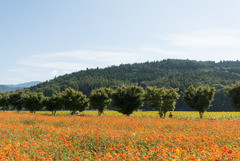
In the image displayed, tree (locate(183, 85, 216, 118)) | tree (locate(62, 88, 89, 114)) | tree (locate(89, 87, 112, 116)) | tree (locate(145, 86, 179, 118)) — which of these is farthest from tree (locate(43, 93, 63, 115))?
tree (locate(183, 85, 216, 118))

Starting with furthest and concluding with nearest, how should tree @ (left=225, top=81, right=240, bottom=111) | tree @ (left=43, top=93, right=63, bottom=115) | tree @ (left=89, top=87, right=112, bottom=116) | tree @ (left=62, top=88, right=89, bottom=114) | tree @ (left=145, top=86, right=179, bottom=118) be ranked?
tree @ (left=43, top=93, right=63, bottom=115) < tree @ (left=62, top=88, right=89, bottom=114) < tree @ (left=89, top=87, right=112, bottom=116) < tree @ (left=225, top=81, right=240, bottom=111) < tree @ (left=145, top=86, right=179, bottom=118)

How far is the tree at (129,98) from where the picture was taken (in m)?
34.2

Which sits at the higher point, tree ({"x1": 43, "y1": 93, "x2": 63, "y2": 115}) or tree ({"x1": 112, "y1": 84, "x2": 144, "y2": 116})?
tree ({"x1": 112, "y1": 84, "x2": 144, "y2": 116})

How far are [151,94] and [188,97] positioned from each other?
743 centimetres

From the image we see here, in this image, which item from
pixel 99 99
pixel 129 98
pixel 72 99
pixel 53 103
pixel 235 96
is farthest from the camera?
pixel 53 103

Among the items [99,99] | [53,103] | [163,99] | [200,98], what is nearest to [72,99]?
[99,99]

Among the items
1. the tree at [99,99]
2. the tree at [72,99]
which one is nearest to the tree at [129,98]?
the tree at [99,99]

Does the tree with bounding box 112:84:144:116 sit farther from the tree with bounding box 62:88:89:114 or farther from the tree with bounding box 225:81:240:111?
the tree with bounding box 225:81:240:111

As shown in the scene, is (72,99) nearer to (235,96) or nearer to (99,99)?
(99,99)

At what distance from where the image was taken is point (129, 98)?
34.2 meters

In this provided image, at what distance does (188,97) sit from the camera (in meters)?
36.5

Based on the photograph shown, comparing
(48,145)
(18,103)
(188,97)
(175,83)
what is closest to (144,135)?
(48,145)

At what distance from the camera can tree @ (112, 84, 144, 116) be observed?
34156 millimetres

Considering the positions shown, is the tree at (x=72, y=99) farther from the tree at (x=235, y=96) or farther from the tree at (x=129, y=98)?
the tree at (x=235, y=96)
